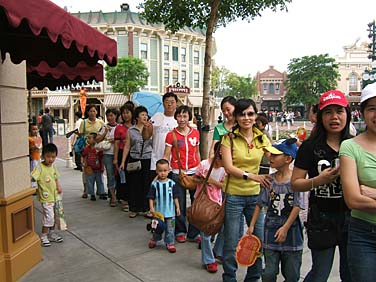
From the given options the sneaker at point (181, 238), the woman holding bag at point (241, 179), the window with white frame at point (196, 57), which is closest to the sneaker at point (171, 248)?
the sneaker at point (181, 238)

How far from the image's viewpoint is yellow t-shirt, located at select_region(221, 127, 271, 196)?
11.1 ft

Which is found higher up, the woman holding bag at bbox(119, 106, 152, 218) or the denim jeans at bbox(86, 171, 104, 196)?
the woman holding bag at bbox(119, 106, 152, 218)

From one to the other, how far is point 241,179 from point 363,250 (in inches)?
52.3

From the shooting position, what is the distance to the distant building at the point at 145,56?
40469mm

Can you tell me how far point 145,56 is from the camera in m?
41.6

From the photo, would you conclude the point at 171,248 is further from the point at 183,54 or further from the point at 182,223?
the point at 183,54

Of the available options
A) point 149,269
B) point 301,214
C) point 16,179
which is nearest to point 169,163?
point 149,269

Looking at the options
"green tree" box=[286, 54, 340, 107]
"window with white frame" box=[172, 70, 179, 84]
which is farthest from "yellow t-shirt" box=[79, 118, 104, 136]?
"green tree" box=[286, 54, 340, 107]

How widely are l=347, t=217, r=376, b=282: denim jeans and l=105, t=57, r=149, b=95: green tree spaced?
115 feet

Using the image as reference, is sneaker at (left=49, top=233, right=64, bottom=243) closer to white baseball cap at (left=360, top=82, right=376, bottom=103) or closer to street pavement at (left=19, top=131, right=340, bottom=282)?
street pavement at (left=19, top=131, right=340, bottom=282)

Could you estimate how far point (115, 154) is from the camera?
6.44 metres

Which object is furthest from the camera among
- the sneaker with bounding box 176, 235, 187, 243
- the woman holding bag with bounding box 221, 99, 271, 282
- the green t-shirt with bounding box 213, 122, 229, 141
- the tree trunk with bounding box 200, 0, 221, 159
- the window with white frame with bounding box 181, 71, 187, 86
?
the window with white frame with bounding box 181, 71, 187, 86

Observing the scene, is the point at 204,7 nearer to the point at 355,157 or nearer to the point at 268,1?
the point at 268,1

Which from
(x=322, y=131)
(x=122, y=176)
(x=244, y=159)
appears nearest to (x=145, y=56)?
(x=122, y=176)
